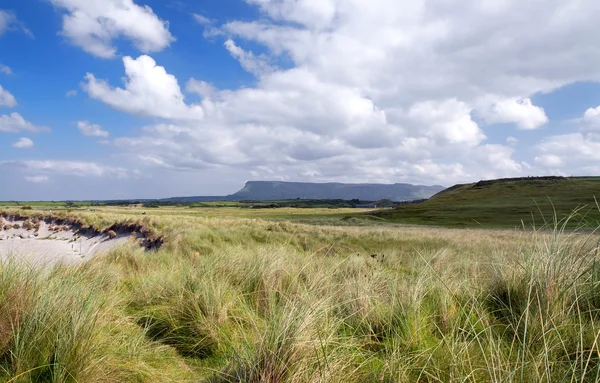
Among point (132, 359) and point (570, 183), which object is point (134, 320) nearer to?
point (132, 359)

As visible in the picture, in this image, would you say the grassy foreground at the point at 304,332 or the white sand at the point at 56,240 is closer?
the grassy foreground at the point at 304,332

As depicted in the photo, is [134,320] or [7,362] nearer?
[7,362]

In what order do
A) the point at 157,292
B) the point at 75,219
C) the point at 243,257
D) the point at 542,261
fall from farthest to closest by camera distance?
the point at 75,219 < the point at 243,257 < the point at 157,292 < the point at 542,261

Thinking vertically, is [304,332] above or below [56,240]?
above

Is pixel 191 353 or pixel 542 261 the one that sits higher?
pixel 542 261

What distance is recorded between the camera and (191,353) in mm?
3461

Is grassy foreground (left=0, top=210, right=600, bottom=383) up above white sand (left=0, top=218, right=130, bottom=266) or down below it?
above

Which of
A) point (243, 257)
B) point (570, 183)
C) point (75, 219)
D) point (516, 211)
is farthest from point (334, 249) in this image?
point (570, 183)

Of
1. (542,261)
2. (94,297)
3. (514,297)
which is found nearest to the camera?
(94,297)

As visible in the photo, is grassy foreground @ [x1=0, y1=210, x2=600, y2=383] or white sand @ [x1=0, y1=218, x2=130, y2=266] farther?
white sand @ [x1=0, y1=218, x2=130, y2=266]

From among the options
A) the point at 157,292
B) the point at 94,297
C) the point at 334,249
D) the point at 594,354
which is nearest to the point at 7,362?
the point at 94,297

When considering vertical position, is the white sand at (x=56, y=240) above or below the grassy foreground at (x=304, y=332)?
below

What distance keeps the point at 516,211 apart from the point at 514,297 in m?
62.6

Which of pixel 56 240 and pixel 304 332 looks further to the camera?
pixel 56 240
